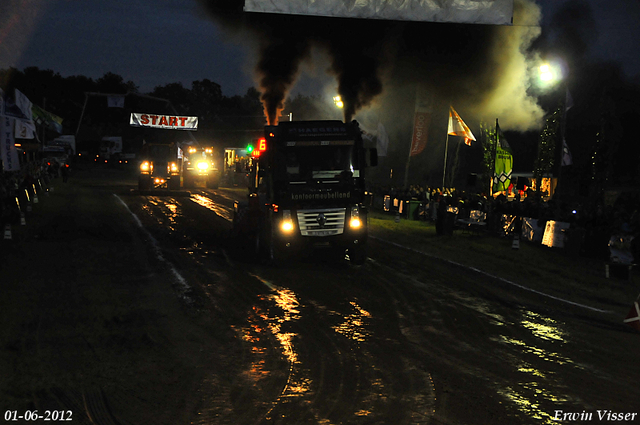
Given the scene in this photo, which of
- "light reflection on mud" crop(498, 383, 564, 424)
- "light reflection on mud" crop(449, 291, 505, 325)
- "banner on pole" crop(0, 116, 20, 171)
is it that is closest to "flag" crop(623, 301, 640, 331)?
"light reflection on mud" crop(449, 291, 505, 325)

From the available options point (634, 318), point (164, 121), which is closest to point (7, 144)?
point (634, 318)

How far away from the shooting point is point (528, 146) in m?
39.7

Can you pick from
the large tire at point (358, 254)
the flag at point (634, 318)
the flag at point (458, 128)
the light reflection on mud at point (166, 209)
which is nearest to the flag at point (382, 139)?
the flag at point (458, 128)

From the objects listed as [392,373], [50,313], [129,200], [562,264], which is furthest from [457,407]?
[129,200]

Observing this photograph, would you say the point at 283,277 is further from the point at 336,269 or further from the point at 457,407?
the point at 457,407

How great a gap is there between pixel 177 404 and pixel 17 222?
622 inches

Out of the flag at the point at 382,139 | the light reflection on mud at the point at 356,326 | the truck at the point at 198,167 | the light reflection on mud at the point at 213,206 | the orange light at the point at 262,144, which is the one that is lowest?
the light reflection on mud at the point at 356,326

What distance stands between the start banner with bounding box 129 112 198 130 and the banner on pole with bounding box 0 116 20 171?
2602cm

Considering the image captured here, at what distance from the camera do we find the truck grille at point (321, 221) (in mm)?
12617

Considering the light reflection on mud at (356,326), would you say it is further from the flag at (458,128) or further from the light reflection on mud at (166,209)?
the flag at (458,128)

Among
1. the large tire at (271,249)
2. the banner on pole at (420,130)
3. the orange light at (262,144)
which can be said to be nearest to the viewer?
the large tire at (271,249)

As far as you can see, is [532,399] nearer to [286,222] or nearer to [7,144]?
[286,222]

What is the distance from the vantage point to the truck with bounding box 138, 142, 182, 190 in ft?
108

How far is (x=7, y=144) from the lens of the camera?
2062 centimetres
